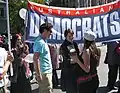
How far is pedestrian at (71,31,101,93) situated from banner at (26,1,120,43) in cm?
234

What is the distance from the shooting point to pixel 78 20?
8.57 metres

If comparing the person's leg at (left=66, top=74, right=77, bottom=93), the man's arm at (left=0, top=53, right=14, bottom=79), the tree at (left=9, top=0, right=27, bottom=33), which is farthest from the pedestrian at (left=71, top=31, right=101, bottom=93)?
the tree at (left=9, top=0, right=27, bottom=33)

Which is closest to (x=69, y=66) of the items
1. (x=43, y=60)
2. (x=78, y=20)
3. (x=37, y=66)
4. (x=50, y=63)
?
(x=78, y=20)

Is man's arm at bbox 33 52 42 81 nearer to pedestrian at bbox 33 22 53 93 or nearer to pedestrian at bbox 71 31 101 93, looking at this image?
pedestrian at bbox 33 22 53 93

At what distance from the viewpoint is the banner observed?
27.3 ft

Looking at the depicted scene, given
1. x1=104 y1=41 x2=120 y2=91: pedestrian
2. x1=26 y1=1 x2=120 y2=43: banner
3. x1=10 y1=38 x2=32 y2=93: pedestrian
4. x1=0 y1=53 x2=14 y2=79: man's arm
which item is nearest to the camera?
x1=0 y1=53 x2=14 y2=79: man's arm

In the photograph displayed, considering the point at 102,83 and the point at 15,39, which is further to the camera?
the point at 102,83

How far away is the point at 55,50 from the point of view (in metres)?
10.4

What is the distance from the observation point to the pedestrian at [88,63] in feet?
18.9

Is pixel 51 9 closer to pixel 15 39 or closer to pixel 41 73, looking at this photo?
pixel 15 39

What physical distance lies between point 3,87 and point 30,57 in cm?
328

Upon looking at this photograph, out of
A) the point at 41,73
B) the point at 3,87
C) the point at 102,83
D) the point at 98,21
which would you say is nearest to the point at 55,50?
the point at 102,83

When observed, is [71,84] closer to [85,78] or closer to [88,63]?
[85,78]

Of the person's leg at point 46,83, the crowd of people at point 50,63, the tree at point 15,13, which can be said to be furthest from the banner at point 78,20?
the tree at point 15,13
